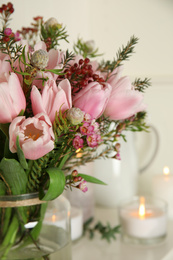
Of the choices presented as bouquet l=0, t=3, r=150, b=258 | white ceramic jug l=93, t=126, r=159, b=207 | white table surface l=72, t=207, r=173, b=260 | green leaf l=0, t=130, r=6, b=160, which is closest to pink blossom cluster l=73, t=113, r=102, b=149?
bouquet l=0, t=3, r=150, b=258

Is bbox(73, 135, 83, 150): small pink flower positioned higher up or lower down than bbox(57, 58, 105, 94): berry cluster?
lower down

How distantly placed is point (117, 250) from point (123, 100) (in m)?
0.41

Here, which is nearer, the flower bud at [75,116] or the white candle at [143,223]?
the flower bud at [75,116]

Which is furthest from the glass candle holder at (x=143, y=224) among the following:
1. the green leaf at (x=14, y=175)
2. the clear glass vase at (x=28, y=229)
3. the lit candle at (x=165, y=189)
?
the green leaf at (x=14, y=175)

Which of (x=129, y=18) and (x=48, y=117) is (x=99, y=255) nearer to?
(x=48, y=117)

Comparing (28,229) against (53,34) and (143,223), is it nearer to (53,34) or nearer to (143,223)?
(53,34)

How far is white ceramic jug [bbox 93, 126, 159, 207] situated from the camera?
954 millimetres

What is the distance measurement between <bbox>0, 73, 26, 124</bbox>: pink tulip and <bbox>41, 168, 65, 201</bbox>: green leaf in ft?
0.25

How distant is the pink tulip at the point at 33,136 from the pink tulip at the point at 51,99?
0.02m

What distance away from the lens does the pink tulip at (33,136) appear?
1.15 ft

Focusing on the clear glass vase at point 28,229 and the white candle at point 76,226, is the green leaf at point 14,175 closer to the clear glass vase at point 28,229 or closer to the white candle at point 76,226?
the clear glass vase at point 28,229

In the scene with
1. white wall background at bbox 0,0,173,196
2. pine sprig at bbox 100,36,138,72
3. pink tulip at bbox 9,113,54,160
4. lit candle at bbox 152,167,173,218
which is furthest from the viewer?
white wall background at bbox 0,0,173,196

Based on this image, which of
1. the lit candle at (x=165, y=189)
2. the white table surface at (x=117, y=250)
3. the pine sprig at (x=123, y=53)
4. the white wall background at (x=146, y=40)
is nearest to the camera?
the pine sprig at (x=123, y=53)

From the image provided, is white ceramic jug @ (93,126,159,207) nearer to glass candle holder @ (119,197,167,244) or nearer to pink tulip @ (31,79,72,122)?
glass candle holder @ (119,197,167,244)
